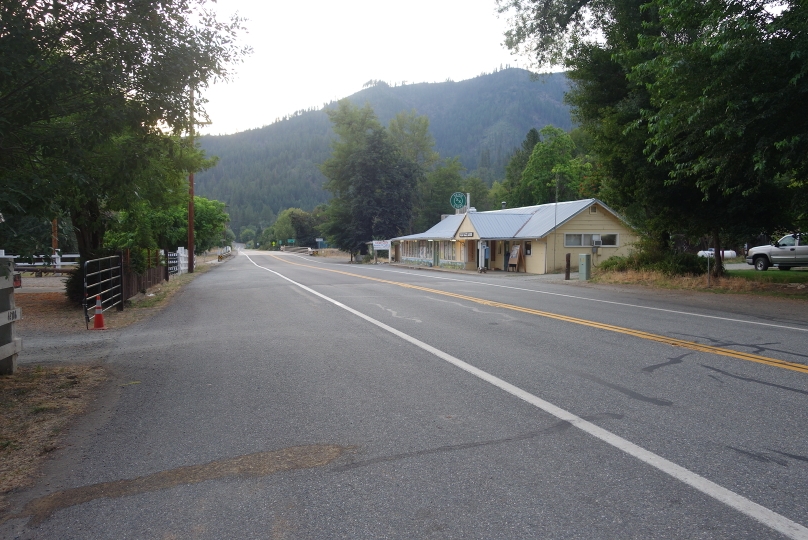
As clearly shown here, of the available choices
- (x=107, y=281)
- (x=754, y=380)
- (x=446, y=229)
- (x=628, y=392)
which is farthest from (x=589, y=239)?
(x=628, y=392)

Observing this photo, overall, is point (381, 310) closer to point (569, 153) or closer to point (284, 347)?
point (284, 347)

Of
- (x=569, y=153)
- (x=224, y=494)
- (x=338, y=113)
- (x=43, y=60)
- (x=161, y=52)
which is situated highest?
(x=338, y=113)

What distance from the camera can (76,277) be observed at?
1758 cm

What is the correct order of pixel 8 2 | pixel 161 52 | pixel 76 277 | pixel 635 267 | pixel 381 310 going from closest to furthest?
pixel 8 2 < pixel 161 52 < pixel 381 310 < pixel 76 277 < pixel 635 267

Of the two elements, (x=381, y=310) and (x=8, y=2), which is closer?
(x=8, y=2)

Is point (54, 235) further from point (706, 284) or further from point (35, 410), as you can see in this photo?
point (706, 284)

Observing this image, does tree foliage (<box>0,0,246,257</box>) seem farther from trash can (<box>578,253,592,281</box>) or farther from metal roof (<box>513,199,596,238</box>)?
metal roof (<box>513,199,596,238</box>)

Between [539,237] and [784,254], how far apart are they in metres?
12.6

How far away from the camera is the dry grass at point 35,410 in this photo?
483cm

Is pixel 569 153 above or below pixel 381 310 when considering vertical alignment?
above

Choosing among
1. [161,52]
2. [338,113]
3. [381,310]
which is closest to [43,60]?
[161,52]

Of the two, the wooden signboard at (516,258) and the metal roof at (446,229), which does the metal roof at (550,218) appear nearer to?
the wooden signboard at (516,258)

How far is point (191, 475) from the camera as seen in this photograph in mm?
4441

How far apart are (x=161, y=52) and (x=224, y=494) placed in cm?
638
